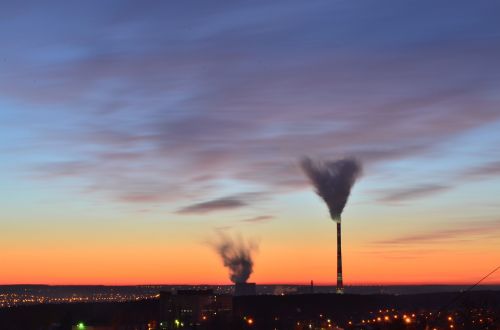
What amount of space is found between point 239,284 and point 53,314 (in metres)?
52.1

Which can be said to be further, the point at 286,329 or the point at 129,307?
the point at 129,307

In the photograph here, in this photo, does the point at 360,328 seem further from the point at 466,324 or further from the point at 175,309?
the point at 175,309

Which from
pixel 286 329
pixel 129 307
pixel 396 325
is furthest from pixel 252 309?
pixel 396 325

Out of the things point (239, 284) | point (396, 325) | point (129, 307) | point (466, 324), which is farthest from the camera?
point (239, 284)

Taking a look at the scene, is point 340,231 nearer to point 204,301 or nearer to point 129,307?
point 204,301

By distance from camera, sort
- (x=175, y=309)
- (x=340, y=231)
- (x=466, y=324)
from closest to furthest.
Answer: (x=466, y=324), (x=175, y=309), (x=340, y=231)

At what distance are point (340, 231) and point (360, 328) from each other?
149 feet

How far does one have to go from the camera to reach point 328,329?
390ft

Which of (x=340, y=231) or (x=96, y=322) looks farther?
(x=340, y=231)

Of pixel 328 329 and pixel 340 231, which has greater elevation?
pixel 340 231

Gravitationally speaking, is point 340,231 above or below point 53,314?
above

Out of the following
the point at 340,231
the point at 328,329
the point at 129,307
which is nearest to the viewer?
the point at 328,329

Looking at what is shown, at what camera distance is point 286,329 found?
124625 millimetres

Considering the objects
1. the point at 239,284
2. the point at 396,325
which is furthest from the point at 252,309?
the point at 396,325
